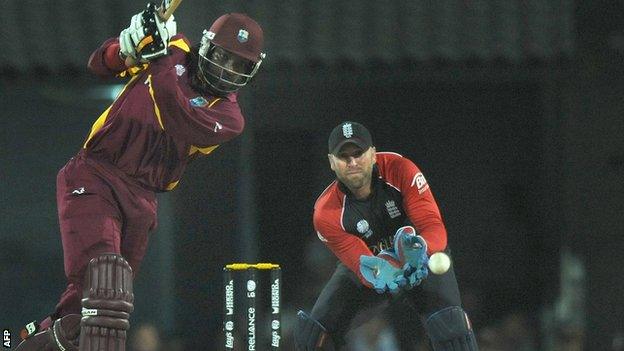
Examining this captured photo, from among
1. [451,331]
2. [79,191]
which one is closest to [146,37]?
[79,191]

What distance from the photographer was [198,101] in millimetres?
6723

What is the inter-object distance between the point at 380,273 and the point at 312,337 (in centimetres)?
63

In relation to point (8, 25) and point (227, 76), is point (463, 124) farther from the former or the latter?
point (227, 76)

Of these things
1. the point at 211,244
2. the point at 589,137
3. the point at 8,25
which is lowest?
the point at 211,244

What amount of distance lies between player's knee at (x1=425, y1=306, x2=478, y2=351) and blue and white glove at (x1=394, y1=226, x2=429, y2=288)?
0.20 metres

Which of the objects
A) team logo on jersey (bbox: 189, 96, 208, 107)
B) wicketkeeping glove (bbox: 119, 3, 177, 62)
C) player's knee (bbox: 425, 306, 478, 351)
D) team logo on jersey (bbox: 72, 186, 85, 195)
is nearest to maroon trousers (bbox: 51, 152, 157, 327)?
team logo on jersey (bbox: 72, 186, 85, 195)

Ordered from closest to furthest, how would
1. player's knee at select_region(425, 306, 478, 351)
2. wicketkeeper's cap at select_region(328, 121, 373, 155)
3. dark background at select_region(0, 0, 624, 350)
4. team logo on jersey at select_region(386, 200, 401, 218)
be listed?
player's knee at select_region(425, 306, 478, 351), wicketkeeper's cap at select_region(328, 121, 373, 155), team logo on jersey at select_region(386, 200, 401, 218), dark background at select_region(0, 0, 624, 350)

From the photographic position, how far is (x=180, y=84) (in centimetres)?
672

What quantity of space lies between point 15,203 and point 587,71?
3.91 metres

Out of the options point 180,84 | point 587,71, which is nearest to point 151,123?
point 180,84

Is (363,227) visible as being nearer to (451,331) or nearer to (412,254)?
(412,254)

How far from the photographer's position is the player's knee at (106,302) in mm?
6160

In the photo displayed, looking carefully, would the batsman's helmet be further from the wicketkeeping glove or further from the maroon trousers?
the maroon trousers

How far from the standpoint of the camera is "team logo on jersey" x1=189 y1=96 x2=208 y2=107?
6.70 meters
